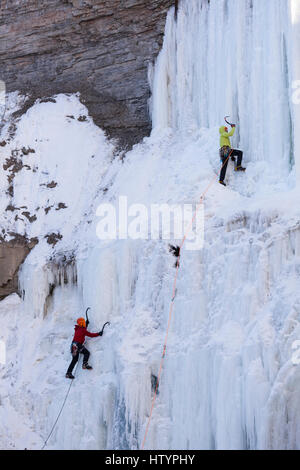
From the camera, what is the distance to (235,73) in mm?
13109

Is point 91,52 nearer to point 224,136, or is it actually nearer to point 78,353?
point 224,136

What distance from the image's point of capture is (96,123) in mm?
15703

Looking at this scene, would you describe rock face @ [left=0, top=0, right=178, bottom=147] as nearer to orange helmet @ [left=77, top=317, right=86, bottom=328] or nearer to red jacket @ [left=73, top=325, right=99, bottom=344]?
orange helmet @ [left=77, top=317, right=86, bottom=328]

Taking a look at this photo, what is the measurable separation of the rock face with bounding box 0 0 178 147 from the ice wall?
0.64 m

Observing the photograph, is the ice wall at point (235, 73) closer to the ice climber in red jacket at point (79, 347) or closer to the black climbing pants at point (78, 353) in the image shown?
the ice climber in red jacket at point (79, 347)

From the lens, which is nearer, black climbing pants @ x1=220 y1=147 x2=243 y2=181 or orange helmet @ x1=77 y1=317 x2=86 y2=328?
orange helmet @ x1=77 y1=317 x2=86 y2=328

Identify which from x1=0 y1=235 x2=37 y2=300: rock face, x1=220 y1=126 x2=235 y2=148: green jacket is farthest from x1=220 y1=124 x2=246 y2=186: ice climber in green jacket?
x1=0 y1=235 x2=37 y2=300: rock face

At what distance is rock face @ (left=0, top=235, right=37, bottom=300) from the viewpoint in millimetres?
13477

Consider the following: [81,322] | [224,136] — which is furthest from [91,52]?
[81,322]

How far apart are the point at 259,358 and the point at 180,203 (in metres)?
3.73

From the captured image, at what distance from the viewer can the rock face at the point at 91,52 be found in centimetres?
1550

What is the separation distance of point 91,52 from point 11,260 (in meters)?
6.06
